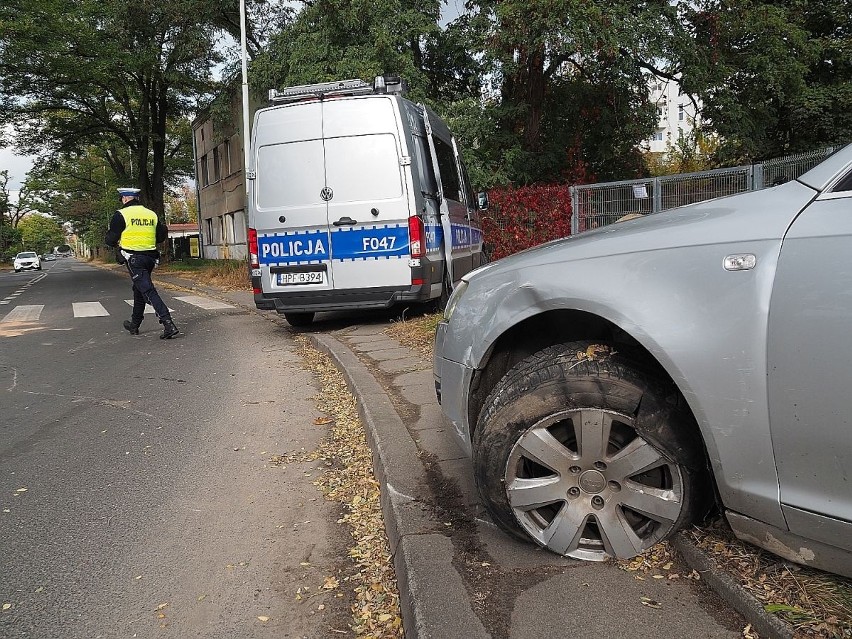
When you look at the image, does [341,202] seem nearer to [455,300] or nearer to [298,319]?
[298,319]

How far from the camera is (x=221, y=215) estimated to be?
116ft

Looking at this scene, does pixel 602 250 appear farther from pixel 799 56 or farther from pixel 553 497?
pixel 799 56

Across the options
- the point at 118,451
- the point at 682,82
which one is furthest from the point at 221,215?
the point at 118,451

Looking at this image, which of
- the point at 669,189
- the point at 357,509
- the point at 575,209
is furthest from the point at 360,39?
the point at 357,509

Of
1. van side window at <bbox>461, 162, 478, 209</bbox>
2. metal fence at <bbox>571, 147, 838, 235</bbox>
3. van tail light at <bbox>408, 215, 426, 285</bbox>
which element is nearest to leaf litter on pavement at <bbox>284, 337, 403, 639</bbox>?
van tail light at <bbox>408, 215, 426, 285</bbox>

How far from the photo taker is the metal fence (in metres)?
10.5

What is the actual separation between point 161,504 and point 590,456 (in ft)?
→ 7.24

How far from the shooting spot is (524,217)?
14.8 meters

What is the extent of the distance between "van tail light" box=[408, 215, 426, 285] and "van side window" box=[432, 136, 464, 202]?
1.20 m

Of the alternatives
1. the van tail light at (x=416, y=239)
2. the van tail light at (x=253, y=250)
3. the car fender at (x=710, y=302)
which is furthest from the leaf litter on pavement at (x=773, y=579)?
the van tail light at (x=253, y=250)

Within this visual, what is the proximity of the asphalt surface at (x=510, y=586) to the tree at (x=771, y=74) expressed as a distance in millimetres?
13687

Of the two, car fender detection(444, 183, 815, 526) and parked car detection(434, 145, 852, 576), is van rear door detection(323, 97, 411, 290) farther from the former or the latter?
car fender detection(444, 183, 815, 526)

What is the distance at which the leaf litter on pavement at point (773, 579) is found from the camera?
196 cm

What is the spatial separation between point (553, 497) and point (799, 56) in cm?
1579
